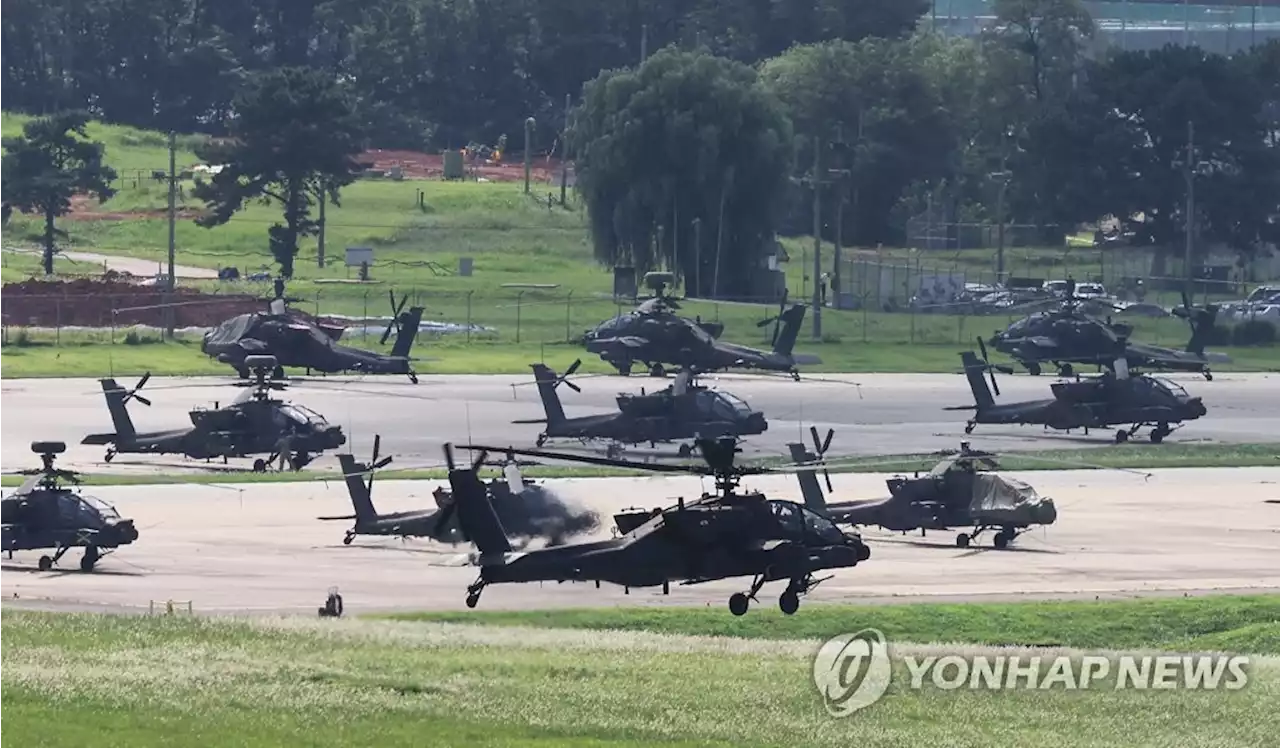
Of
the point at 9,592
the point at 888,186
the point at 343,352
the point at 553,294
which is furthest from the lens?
the point at 888,186

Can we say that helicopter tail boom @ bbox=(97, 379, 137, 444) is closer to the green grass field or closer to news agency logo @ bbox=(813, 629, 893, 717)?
the green grass field

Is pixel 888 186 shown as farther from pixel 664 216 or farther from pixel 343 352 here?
pixel 343 352

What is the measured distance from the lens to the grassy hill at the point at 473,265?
94188 mm

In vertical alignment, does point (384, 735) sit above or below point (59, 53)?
below

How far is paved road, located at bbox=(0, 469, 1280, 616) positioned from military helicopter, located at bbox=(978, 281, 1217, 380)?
14639mm

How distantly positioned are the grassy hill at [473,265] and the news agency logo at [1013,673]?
51.8 m

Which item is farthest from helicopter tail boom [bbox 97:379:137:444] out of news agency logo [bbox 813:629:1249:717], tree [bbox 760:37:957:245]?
tree [bbox 760:37:957:245]

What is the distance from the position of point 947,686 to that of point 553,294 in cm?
8130

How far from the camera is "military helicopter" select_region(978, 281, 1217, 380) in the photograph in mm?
71750

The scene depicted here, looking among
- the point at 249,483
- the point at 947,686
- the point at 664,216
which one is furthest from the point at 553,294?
the point at 947,686

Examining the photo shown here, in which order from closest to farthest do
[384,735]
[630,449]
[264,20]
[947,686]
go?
1. [384,735]
2. [947,686]
3. [630,449]
4. [264,20]

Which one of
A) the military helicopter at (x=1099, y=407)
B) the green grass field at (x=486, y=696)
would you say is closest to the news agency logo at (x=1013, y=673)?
the green grass field at (x=486, y=696)

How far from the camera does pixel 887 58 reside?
14825cm

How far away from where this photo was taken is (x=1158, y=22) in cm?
18738
